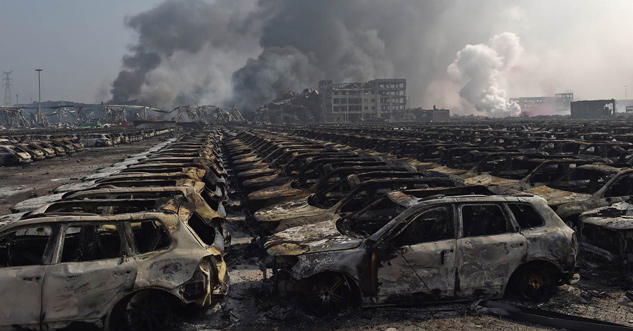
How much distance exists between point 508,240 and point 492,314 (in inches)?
34.8

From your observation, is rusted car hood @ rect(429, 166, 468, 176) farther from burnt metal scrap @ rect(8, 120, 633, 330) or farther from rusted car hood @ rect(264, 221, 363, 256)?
rusted car hood @ rect(264, 221, 363, 256)

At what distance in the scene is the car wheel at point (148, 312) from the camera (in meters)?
5.03

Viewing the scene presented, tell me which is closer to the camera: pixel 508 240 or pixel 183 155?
pixel 508 240

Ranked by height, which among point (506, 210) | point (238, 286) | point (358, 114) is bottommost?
point (238, 286)

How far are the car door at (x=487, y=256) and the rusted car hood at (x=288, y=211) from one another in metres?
2.86

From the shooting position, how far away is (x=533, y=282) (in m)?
5.80

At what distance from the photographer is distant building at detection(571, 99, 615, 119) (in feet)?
290

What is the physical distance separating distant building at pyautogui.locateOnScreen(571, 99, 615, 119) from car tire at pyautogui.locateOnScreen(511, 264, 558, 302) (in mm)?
95938

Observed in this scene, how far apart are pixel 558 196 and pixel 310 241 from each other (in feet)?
16.5

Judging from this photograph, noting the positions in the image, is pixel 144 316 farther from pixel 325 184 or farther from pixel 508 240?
pixel 325 184

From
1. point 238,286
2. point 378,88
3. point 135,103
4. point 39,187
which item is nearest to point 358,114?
point 378,88

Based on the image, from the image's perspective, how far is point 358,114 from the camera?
139m

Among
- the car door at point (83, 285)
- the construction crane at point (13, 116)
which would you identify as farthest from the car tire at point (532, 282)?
the construction crane at point (13, 116)

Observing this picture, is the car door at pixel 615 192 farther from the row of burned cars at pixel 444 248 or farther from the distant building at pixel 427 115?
the distant building at pixel 427 115
